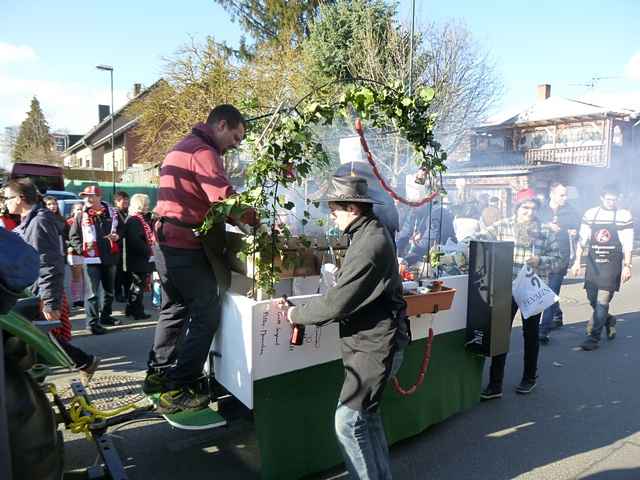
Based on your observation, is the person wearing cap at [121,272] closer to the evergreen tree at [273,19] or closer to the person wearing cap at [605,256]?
the person wearing cap at [605,256]

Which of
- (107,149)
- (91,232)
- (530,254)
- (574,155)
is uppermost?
(107,149)

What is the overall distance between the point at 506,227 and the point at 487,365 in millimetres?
4243

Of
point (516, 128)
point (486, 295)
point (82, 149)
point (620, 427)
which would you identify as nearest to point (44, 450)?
point (486, 295)

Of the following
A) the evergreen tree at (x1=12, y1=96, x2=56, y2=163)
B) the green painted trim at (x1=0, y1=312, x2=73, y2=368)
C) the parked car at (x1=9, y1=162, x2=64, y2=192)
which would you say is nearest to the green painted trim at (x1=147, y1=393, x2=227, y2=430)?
the green painted trim at (x1=0, y1=312, x2=73, y2=368)

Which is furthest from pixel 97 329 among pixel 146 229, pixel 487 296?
pixel 487 296

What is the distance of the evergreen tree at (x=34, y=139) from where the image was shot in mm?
46062

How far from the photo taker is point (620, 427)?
13.0 feet

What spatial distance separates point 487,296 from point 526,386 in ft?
4.37

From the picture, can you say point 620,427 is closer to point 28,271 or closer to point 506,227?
point 28,271

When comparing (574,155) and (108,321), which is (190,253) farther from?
(574,155)

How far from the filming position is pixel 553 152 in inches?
1093

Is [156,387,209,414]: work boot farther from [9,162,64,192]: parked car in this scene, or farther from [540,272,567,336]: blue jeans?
[9,162,64,192]: parked car

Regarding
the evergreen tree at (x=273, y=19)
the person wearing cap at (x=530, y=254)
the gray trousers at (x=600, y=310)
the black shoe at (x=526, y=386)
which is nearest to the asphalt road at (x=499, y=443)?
the black shoe at (x=526, y=386)

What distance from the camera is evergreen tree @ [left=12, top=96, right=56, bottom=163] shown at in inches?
1813
